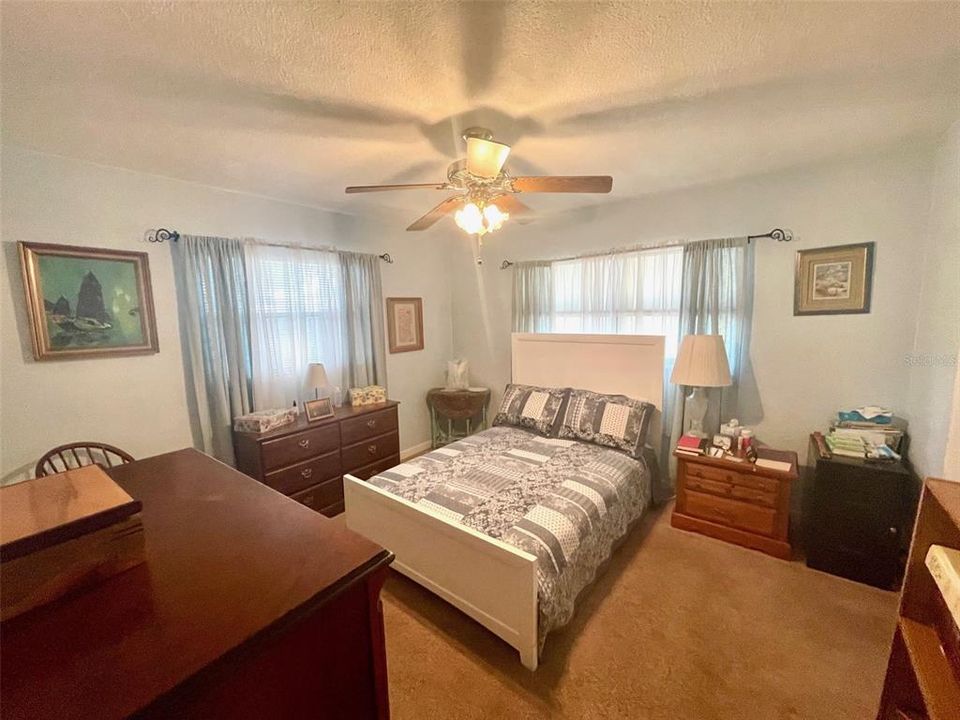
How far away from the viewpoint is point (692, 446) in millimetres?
2672

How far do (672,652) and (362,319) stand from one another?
3196mm

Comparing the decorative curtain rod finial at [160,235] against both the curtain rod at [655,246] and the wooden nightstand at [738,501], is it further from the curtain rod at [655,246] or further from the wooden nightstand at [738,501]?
the wooden nightstand at [738,501]

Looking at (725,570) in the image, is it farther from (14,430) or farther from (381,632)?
(14,430)

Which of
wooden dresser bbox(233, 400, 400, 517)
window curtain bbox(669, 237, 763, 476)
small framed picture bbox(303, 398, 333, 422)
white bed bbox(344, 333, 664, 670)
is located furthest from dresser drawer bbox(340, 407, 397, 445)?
window curtain bbox(669, 237, 763, 476)

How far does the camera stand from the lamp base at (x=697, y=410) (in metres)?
2.80

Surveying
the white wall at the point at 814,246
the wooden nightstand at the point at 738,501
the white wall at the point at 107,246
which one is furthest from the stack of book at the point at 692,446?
the white wall at the point at 107,246

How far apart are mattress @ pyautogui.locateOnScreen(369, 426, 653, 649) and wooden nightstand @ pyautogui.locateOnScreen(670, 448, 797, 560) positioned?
0.28m

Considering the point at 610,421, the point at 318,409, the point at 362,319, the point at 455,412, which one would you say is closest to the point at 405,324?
the point at 362,319

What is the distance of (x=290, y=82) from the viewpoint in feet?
4.91

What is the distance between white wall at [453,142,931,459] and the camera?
2.27m

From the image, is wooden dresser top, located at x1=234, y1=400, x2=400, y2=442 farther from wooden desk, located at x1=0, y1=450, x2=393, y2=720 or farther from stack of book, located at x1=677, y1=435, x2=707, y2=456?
stack of book, located at x1=677, y1=435, x2=707, y2=456

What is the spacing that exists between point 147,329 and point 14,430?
0.78 m

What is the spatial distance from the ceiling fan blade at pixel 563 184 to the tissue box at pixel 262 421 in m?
2.26

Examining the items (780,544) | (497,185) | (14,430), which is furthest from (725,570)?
(14,430)
